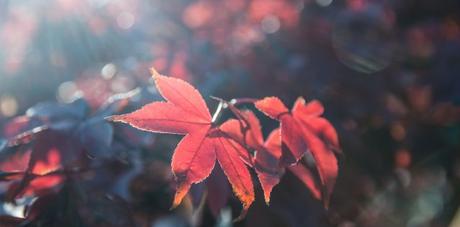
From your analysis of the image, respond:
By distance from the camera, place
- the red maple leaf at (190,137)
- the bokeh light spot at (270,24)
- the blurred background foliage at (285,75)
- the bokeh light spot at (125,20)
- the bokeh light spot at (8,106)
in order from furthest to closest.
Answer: the bokeh light spot at (125,20)
the bokeh light spot at (270,24)
the bokeh light spot at (8,106)
the blurred background foliage at (285,75)
the red maple leaf at (190,137)

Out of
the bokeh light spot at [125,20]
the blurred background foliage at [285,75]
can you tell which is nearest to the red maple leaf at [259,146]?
the blurred background foliage at [285,75]

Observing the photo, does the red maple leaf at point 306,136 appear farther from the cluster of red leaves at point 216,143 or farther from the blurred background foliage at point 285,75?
the blurred background foliage at point 285,75

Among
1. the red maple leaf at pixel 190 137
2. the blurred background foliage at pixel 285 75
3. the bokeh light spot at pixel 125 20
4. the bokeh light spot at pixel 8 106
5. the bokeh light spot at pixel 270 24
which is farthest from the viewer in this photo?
the bokeh light spot at pixel 125 20

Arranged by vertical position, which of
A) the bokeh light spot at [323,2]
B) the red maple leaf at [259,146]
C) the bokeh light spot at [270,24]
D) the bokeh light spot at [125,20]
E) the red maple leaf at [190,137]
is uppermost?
the red maple leaf at [190,137]

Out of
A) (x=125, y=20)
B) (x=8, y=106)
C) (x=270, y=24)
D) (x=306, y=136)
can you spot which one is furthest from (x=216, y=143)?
(x=125, y=20)

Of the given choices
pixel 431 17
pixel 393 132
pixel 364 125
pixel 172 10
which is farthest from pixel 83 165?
pixel 431 17

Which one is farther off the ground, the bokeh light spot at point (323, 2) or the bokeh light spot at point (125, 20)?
the bokeh light spot at point (125, 20)

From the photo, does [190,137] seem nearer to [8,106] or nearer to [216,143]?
[216,143]

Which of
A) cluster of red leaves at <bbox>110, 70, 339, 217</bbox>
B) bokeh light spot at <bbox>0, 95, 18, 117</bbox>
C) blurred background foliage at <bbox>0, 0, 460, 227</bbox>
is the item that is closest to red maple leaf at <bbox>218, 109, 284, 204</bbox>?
cluster of red leaves at <bbox>110, 70, 339, 217</bbox>

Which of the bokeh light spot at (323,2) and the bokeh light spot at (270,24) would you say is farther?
the bokeh light spot at (323,2)
